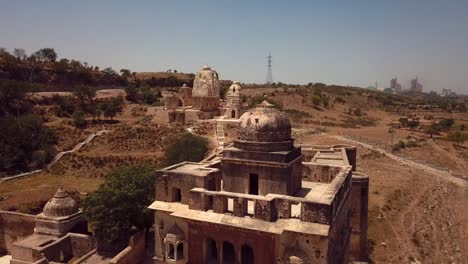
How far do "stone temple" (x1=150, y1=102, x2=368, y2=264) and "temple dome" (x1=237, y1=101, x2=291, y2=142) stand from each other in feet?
0.13

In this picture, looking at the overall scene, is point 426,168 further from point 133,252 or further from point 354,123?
point 133,252

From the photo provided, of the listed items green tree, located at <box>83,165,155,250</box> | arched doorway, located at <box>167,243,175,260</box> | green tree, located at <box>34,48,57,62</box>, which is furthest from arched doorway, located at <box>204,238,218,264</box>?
green tree, located at <box>34,48,57,62</box>

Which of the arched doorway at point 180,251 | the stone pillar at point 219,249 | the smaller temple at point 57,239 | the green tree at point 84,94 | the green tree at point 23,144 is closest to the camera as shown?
the stone pillar at point 219,249

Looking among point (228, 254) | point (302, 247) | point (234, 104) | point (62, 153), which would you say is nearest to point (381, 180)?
point (234, 104)

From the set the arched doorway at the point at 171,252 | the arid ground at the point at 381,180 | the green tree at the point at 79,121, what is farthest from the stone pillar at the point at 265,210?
the green tree at the point at 79,121

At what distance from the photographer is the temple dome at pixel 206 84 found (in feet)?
152

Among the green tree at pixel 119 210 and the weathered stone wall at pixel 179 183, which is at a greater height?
the weathered stone wall at pixel 179 183

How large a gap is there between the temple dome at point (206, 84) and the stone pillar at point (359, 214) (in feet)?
96.9

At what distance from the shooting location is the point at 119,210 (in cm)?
1861

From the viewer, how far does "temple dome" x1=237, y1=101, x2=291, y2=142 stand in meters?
14.4

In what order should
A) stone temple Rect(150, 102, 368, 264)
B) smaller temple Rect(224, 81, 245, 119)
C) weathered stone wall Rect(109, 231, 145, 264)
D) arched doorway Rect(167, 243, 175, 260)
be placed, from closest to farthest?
stone temple Rect(150, 102, 368, 264) < arched doorway Rect(167, 243, 175, 260) < weathered stone wall Rect(109, 231, 145, 264) < smaller temple Rect(224, 81, 245, 119)

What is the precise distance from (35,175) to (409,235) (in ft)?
111

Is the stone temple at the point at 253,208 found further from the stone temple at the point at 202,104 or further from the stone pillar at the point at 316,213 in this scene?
the stone temple at the point at 202,104

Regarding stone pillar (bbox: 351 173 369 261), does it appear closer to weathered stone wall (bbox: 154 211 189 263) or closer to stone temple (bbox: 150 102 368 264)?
stone temple (bbox: 150 102 368 264)
